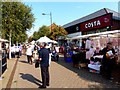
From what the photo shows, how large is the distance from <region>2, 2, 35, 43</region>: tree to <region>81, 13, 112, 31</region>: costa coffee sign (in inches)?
378

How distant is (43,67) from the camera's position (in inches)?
155

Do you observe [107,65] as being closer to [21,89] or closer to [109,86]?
[109,86]

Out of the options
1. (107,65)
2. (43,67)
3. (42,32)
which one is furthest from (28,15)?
(42,32)

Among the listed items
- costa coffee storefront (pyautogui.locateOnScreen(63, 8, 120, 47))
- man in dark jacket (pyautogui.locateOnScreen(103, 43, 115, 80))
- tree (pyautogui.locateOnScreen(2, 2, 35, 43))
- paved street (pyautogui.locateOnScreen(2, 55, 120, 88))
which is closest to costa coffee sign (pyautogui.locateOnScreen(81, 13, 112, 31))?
costa coffee storefront (pyautogui.locateOnScreen(63, 8, 120, 47))

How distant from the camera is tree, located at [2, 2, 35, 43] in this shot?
1004 centimetres

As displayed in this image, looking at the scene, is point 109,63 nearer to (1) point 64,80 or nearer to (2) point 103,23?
(1) point 64,80

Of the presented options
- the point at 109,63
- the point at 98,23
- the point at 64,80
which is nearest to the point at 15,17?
the point at 64,80

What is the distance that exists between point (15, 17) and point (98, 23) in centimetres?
1138

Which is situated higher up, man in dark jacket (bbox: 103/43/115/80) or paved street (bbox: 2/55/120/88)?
man in dark jacket (bbox: 103/43/115/80)

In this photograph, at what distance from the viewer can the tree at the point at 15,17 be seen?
10.0m

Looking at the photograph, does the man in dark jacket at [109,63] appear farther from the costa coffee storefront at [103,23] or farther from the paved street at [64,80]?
the costa coffee storefront at [103,23]

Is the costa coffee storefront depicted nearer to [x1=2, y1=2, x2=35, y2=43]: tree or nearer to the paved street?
the paved street

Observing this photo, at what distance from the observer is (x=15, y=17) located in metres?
10.5

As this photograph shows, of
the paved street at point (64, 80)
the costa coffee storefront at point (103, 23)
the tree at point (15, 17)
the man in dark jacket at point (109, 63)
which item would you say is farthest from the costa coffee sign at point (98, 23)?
the paved street at point (64, 80)
